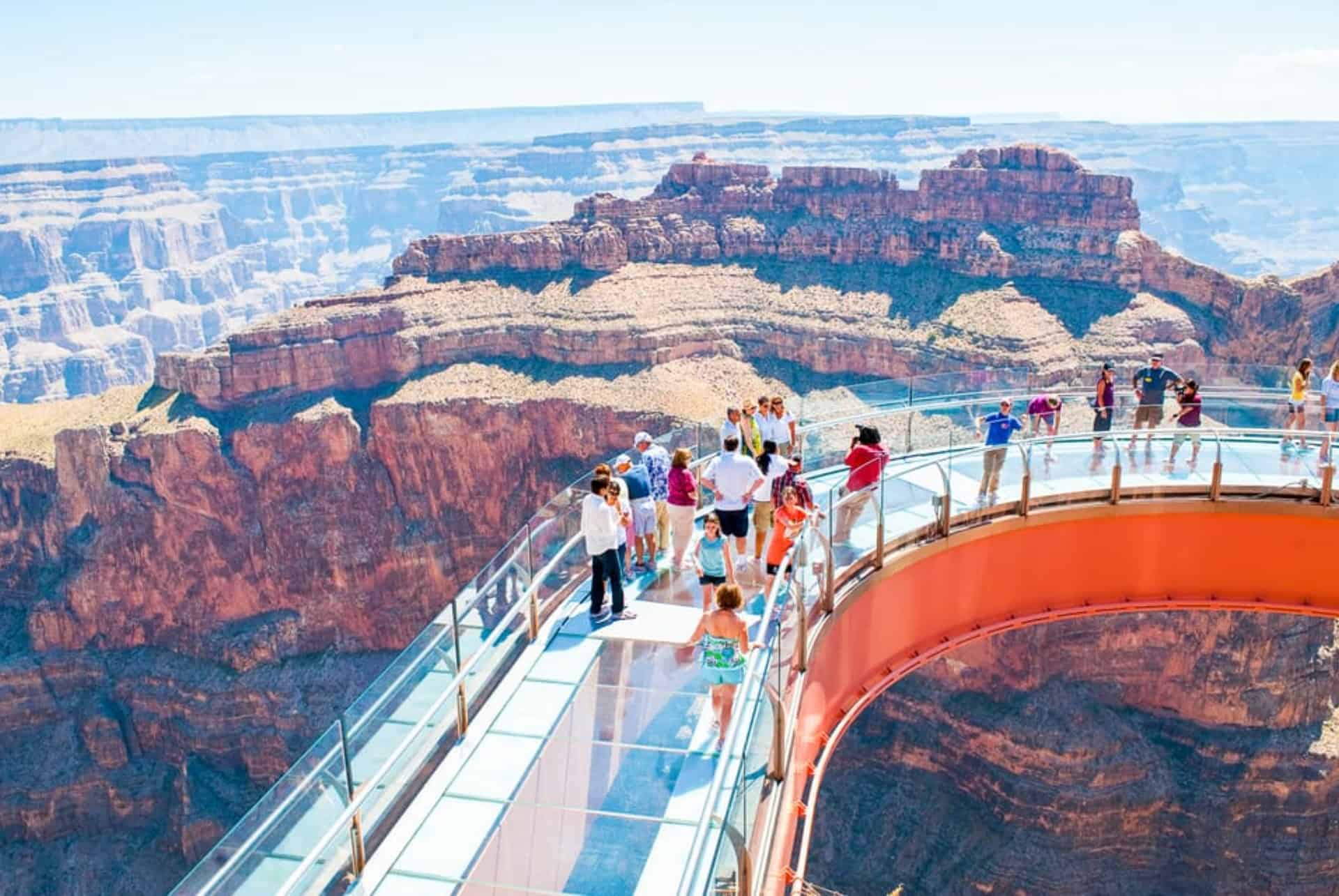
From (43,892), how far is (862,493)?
4286cm

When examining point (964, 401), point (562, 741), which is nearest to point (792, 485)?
point (562, 741)

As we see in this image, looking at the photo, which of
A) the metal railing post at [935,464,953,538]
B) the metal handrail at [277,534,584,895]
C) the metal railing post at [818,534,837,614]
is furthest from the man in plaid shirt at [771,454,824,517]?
the metal handrail at [277,534,584,895]

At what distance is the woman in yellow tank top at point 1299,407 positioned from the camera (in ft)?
62.1

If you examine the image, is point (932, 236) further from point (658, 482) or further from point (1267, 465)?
point (658, 482)

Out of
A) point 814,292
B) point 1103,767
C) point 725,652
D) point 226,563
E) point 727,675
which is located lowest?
point 1103,767

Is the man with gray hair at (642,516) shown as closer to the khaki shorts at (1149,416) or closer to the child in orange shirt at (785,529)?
the child in orange shirt at (785,529)

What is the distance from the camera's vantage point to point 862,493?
15.2m

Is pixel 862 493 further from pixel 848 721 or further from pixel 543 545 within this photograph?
pixel 543 545

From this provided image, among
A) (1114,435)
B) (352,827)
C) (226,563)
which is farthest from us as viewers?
(226,563)

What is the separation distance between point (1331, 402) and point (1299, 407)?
0.56 meters

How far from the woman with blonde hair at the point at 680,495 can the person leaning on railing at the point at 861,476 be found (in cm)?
212

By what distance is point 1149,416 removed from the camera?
64.6ft

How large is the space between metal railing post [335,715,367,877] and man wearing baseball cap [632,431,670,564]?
6.21 m

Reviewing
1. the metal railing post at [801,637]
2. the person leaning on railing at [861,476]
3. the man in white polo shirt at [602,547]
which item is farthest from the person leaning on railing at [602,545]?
the person leaning on railing at [861,476]
